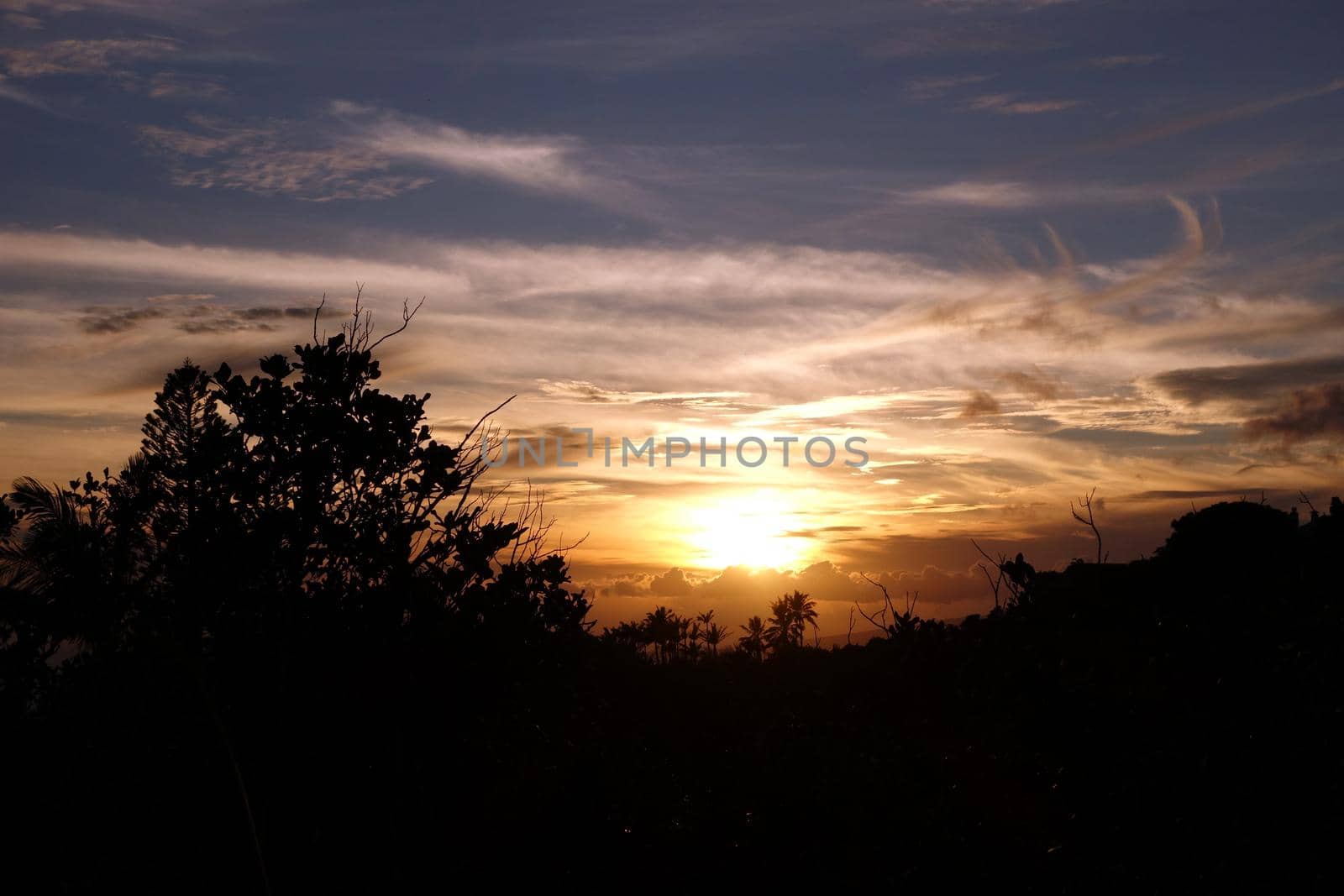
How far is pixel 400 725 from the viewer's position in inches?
491

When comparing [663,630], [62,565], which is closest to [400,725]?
[62,565]

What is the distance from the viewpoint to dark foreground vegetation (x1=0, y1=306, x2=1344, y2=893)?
11461 millimetres

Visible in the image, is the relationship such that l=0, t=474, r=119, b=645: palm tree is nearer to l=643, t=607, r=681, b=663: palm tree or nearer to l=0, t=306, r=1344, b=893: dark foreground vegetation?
l=0, t=306, r=1344, b=893: dark foreground vegetation

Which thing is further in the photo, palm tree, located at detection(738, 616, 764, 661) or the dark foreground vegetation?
palm tree, located at detection(738, 616, 764, 661)

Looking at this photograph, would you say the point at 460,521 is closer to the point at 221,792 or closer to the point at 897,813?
the point at 221,792

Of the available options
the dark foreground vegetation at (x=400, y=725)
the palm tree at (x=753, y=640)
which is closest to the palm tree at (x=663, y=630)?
the palm tree at (x=753, y=640)

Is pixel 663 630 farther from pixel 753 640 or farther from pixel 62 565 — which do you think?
pixel 62 565

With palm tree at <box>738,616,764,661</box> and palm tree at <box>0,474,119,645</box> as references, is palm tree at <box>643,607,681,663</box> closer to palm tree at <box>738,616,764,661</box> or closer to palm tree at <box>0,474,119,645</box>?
palm tree at <box>738,616,764,661</box>

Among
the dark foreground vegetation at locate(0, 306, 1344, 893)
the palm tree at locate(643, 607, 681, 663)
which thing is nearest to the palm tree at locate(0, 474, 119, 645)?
the dark foreground vegetation at locate(0, 306, 1344, 893)

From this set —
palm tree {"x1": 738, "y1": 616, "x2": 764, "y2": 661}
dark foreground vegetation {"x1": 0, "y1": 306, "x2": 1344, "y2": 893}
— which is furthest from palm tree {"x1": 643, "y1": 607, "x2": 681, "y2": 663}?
dark foreground vegetation {"x1": 0, "y1": 306, "x2": 1344, "y2": 893}

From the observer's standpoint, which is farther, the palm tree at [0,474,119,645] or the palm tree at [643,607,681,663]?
the palm tree at [643,607,681,663]

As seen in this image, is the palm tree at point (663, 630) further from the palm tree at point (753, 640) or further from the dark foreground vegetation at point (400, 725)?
the dark foreground vegetation at point (400, 725)

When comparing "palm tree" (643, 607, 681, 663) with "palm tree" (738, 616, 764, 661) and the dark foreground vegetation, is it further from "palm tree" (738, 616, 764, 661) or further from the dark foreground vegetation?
the dark foreground vegetation

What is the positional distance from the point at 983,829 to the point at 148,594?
459 inches
